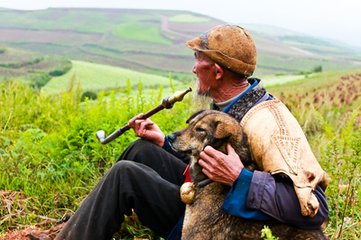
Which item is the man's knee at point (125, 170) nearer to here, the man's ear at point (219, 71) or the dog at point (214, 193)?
the dog at point (214, 193)

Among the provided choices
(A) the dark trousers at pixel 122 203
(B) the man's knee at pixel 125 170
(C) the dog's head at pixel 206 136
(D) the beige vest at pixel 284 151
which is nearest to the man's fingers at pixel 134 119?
(A) the dark trousers at pixel 122 203

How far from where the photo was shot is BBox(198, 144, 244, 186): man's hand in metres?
3.41

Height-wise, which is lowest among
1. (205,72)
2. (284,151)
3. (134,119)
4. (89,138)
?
(89,138)

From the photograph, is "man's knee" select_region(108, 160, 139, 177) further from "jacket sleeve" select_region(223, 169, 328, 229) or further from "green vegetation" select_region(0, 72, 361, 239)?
"green vegetation" select_region(0, 72, 361, 239)

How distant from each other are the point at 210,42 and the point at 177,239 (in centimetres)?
146

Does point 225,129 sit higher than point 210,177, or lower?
higher

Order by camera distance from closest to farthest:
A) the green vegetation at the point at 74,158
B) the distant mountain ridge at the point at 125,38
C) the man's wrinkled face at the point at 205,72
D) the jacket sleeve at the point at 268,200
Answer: the jacket sleeve at the point at 268,200 < the man's wrinkled face at the point at 205,72 < the green vegetation at the point at 74,158 < the distant mountain ridge at the point at 125,38

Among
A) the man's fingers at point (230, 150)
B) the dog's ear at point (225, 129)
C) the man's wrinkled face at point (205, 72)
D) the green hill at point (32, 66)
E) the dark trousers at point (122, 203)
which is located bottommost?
the green hill at point (32, 66)

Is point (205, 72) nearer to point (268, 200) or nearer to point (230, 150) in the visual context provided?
point (230, 150)

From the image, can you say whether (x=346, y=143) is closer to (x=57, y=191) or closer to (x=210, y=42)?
(x=210, y=42)

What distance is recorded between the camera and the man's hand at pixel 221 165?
3.41 metres

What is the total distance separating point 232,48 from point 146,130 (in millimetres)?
1274

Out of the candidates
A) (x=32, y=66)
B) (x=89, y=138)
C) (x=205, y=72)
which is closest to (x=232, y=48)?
(x=205, y=72)

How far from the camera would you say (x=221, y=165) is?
3441 millimetres
